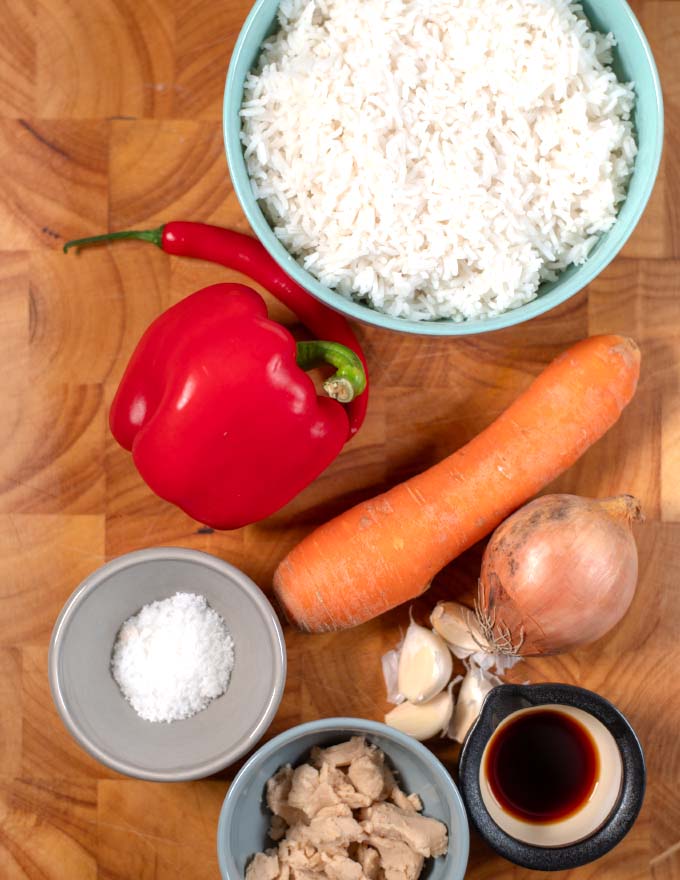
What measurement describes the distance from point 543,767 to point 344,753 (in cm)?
31

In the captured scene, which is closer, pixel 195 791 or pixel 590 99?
pixel 590 99

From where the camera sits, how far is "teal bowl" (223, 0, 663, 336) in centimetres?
112

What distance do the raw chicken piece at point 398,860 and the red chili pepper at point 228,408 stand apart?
508mm

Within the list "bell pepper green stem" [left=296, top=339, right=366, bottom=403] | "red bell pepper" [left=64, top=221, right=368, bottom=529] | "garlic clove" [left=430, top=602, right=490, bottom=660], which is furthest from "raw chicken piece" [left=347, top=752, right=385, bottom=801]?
"bell pepper green stem" [left=296, top=339, right=366, bottom=403]

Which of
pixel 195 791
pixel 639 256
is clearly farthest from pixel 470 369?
pixel 195 791

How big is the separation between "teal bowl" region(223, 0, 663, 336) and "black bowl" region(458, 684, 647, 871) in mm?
514

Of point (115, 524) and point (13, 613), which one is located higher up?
point (115, 524)

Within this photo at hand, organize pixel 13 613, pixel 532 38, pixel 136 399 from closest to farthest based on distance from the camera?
pixel 532 38 → pixel 136 399 → pixel 13 613

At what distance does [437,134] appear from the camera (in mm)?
1122

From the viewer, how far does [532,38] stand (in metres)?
1.12

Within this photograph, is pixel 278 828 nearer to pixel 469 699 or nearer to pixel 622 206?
pixel 469 699

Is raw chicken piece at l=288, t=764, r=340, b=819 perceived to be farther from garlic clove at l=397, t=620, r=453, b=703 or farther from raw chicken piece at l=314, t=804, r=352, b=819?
garlic clove at l=397, t=620, r=453, b=703

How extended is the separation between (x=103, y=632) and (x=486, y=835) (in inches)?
24.3

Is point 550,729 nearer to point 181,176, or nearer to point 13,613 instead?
point 13,613
